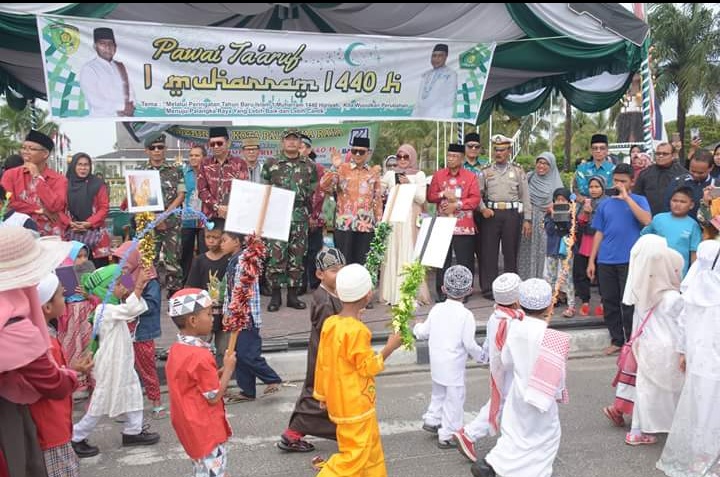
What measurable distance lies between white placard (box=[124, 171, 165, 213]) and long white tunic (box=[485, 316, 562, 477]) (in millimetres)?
4627

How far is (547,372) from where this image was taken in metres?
3.64

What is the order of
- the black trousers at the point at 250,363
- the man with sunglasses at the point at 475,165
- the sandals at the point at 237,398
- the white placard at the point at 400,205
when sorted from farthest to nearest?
1. the man with sunglasses at the point at 475,165
2. the sandals at the point at 237,398
3. the black trousers at the point at 250,363
4. the white placard at the point at 400,205

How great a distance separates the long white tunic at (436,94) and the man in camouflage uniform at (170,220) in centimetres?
328

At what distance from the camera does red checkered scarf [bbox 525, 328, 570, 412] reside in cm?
363

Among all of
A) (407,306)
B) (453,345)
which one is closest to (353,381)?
(407,306)

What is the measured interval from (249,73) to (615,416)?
18.2ft

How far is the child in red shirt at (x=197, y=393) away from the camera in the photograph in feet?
11.0

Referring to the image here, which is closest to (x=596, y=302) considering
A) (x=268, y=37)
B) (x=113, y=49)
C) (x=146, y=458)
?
(x=268, y=37)

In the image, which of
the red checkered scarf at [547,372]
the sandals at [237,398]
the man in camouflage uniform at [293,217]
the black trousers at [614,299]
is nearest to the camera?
the red checkered scarf at [547,372]

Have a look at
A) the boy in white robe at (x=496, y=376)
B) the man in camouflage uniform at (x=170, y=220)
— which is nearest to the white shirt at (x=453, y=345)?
the boy in white robe at (x=496, y=376)

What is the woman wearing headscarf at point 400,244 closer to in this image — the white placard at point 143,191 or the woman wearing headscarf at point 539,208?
the woman wearing headscarf at point 539,208

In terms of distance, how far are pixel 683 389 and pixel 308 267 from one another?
18.4 ft

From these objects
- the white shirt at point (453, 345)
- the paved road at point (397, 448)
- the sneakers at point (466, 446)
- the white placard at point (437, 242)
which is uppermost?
the white placard at point (437, 242)

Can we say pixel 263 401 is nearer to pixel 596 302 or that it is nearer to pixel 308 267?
pixel 308 267
